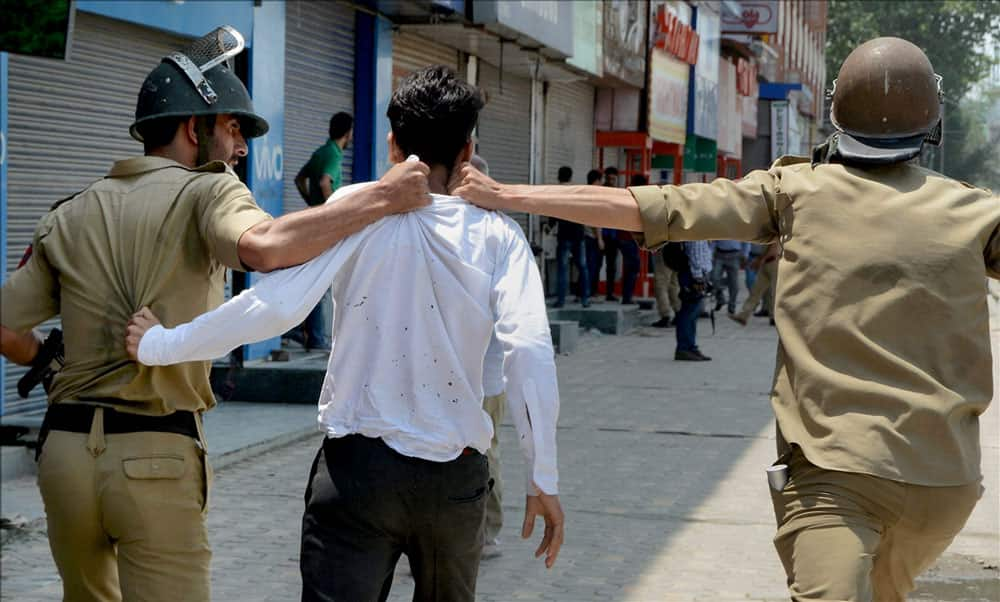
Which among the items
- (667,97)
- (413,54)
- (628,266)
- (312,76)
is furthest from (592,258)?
(312,76)

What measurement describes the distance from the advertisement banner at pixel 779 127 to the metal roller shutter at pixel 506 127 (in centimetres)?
2126

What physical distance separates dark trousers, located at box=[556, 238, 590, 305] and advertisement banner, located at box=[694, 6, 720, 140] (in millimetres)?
9577

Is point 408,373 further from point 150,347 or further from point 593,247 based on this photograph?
point 593,247

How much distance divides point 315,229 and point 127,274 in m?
0.49

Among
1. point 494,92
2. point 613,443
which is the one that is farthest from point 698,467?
point 494,92

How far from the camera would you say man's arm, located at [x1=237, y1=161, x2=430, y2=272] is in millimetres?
3242

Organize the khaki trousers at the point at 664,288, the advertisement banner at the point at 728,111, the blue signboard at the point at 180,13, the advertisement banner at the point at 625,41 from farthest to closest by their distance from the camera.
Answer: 1. the advertisement banner at the point at 728,111
2. the advertisement banner at the point at 625,41
3. the khaki trousers at the point at 664,288
4. the blue signboard at the point at 180,13

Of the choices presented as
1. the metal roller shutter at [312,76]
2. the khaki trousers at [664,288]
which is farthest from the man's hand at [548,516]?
the khaki trousers at [664,288]

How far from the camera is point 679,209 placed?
3725mm

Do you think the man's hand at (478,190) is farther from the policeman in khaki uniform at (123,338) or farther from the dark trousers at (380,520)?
the dark trousers at (380,520)

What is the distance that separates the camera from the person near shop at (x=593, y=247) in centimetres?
2197

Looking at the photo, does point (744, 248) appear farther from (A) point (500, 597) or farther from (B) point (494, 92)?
(A) point (500, 597)

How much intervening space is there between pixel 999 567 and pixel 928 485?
11.6 ft

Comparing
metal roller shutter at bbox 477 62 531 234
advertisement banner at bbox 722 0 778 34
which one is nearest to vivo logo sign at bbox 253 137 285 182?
metal roller shutter at bbox 477 62 531 234
